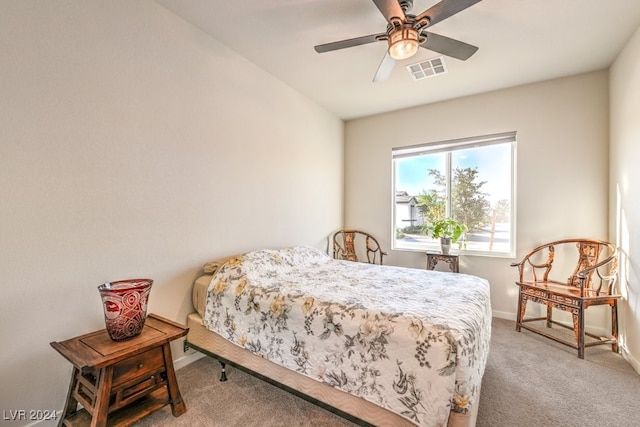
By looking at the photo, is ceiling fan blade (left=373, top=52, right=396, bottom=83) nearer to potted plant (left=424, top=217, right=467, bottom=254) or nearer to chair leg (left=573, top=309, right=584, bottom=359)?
potted plant (left=424, top=217, right=467, bottom=254)

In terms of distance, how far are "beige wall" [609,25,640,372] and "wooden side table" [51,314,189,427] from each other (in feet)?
11.2

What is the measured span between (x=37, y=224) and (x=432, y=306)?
223cm

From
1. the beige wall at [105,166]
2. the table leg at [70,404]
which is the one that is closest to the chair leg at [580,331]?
the beige wall at [105,166]

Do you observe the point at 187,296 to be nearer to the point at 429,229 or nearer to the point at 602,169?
the point at 429,229

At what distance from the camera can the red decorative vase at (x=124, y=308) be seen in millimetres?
1442

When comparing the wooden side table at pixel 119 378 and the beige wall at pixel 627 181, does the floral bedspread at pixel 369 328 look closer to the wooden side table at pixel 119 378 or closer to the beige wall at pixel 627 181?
the wooden side table at pixel 119 378

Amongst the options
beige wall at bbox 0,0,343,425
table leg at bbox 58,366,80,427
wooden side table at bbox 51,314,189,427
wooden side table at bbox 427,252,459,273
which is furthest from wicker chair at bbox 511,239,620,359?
table leg at bbox 58,366,80,427

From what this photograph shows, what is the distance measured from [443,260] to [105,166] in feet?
11.1

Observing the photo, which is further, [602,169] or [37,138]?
[602,169]

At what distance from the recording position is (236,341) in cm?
191

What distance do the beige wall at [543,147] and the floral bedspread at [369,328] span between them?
1.43 meters

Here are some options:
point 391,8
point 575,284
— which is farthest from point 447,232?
point 391,8

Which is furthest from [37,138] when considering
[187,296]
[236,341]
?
[236,341]

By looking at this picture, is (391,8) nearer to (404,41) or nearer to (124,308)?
(404,41)
